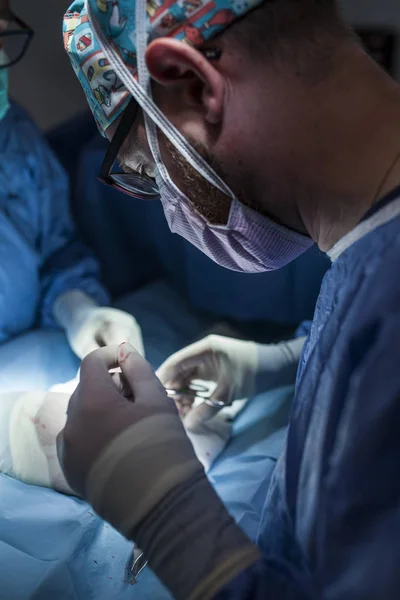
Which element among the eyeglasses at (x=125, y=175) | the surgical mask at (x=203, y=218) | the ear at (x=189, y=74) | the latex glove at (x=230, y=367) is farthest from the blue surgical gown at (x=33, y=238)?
the ear at (x=189, y=74)

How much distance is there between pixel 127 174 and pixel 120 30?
0.28m

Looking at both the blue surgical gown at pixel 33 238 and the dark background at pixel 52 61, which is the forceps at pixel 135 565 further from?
the dark background at pixel 52 61

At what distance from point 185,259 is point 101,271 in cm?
45

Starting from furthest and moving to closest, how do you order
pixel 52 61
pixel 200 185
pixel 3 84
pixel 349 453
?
pixel 52 61, pixel 3 84, pixel 200 185, pixel 349 453

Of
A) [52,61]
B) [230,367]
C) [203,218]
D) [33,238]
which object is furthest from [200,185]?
[52,61]

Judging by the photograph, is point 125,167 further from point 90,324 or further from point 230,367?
point 90,324

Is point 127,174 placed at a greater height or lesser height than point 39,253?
greater

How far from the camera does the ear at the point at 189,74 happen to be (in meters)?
0.81

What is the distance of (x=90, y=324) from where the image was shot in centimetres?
176

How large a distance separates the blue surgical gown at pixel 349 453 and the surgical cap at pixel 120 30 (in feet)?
1.22

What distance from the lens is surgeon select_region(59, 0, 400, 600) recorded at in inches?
27.6

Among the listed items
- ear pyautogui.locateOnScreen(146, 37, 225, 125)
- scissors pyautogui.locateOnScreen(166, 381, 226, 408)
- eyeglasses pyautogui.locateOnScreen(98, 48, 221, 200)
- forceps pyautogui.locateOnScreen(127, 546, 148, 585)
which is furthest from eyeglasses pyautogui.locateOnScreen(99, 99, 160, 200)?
forceps pyautogui.locateOnScreen(127, 546, 148, 585)

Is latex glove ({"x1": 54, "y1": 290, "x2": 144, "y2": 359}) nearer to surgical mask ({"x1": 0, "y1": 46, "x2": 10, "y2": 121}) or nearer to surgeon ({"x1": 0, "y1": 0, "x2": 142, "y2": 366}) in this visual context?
surgeon ({"x1": 0, "y1": 0, "x2": 142, "y2": 366})

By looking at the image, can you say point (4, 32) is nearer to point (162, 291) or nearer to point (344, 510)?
point (162, 291)
